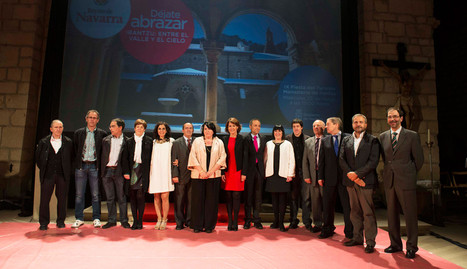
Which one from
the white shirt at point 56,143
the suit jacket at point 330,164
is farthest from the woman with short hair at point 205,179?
the white shirt at point 56,143

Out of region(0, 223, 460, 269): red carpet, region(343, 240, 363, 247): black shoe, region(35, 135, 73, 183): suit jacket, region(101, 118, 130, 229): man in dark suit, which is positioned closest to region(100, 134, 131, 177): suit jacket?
region(101, 118, 130, 229): man in dark suit

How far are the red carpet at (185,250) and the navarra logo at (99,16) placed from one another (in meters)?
3.53

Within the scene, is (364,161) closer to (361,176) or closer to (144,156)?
(361,176)

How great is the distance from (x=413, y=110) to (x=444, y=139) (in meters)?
2.51

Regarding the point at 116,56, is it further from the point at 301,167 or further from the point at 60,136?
the point at 301,167

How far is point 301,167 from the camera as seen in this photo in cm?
372

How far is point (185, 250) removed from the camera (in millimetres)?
2760

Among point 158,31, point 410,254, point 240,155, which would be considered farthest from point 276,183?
point 158,31

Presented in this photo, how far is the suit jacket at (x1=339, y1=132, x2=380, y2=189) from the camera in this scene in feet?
9.16

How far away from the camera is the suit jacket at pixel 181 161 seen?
3568 mm

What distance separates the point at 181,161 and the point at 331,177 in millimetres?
1850

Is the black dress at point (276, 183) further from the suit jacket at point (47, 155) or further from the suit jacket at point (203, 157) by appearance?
the suit jacket at point (47, 155)

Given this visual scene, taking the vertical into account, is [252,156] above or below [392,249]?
above

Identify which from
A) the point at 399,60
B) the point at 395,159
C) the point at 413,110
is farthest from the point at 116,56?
the point at 413,110
